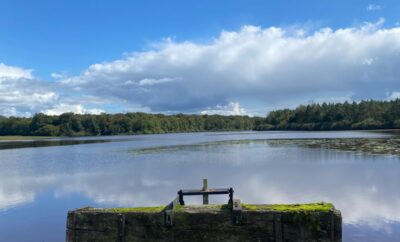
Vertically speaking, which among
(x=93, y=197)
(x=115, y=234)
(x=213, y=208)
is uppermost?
(x=213, y=208)

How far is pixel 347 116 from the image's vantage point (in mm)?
157625

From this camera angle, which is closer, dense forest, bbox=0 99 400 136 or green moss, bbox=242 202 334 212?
green moss, bbox=242 202 334 212

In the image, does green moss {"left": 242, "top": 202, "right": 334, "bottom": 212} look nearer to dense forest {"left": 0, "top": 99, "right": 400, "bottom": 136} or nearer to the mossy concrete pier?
the mossy concrete pier

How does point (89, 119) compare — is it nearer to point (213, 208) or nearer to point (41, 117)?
point (41, 117)

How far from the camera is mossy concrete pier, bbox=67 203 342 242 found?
726cm

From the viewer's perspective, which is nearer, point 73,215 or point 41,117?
point 73,215

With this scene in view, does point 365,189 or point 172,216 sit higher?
point 172,216

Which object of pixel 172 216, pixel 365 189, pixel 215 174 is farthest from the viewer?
pixel 215 174

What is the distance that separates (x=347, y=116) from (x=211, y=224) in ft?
531

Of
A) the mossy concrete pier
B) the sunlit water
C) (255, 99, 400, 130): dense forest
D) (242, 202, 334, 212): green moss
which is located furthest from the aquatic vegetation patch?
(255, 99, 400, 130): dense forest

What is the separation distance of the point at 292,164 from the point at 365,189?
12.6 meters

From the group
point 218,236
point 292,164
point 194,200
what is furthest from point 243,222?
point 292,164

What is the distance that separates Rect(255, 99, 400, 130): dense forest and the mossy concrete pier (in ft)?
470

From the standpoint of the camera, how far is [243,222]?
7477mm
